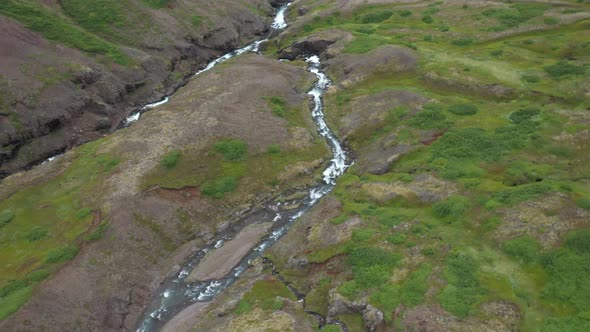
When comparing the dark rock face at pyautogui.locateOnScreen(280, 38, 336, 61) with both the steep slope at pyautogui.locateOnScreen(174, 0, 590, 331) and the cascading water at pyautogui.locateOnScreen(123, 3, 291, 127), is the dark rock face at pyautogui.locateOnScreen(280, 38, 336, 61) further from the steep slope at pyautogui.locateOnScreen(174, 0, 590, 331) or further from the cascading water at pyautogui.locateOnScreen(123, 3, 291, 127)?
the steep slope at pyautogui.locateOnScreen(174, 0, 590, 331)

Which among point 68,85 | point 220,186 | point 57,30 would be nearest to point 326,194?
point 220,186

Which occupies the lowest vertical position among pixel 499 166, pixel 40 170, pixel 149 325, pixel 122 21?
pixel 149 325

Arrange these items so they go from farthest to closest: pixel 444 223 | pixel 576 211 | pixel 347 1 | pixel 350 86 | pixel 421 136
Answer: pixel 347 1
pixel 350 86
pixel 421 136
pixel 444 223
pixel 576 211

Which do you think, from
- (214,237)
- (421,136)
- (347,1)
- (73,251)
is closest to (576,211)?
(421,136)

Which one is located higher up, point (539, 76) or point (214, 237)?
point (539, 76)

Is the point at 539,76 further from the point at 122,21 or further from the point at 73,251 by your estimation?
the point at 122,21

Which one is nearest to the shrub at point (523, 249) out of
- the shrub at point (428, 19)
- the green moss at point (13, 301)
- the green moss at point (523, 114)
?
the green moss at point (523, 114)
